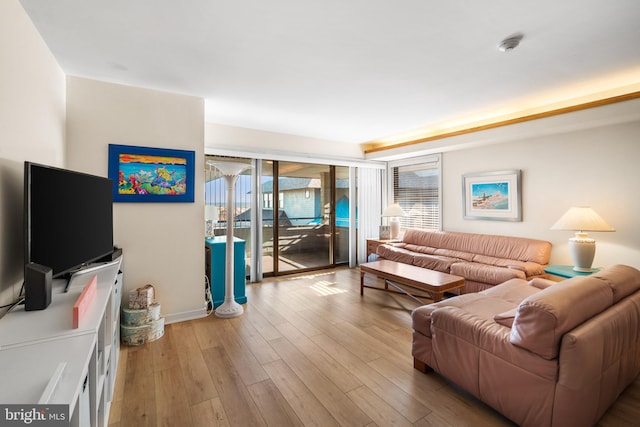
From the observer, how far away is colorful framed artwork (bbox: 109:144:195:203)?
2838mm

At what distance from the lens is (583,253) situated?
10.2 feet

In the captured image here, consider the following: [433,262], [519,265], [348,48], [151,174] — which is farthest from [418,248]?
[151,174]

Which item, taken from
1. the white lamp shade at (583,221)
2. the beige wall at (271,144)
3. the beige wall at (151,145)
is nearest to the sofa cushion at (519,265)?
the white lamp shade at (583,221)

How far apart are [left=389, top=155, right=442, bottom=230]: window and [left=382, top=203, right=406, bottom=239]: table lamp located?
0.31 m

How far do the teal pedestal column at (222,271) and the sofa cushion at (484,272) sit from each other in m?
2.80

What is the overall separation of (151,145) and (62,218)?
1.52m

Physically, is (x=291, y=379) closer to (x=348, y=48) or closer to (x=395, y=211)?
(x=348, y=48)

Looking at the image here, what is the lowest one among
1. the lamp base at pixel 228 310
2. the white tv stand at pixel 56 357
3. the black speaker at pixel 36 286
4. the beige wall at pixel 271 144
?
the lamp base at pixel 228 310

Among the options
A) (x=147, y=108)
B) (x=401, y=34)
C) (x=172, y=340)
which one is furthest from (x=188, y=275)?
(x=401, y=34)

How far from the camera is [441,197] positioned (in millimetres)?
5070

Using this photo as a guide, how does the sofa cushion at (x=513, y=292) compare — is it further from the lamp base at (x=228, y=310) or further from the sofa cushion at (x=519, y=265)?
the lamp base at (x=228, y=310)

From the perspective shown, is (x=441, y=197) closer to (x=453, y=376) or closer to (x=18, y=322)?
(x=453, y=376)

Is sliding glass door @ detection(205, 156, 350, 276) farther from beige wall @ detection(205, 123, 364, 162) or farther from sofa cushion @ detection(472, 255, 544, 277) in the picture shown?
sofa cushion @ detection(472, 255, 544, 277)

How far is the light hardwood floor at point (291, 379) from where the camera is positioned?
5.84ft
